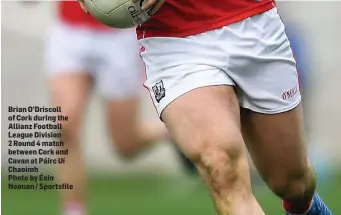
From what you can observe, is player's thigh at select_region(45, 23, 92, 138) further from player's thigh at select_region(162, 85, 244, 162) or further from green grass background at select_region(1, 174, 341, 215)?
player's thigh at select_region(162, 85, 244, 162)

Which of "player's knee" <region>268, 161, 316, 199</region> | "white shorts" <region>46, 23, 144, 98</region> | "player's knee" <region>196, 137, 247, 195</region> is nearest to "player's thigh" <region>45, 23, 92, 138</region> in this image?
"white shorts" <region>46, 23, 144, 98</region>

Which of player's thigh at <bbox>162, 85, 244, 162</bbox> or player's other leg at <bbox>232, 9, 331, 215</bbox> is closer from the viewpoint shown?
player's thigh at <bbox>162, 85, 244, 162</bbox>

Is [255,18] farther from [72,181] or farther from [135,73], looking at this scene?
[135,73]

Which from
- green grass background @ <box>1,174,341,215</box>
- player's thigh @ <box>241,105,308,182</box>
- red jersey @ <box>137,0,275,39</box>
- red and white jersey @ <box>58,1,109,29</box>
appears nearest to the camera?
red jersey @ <box>137,0,275,39</box>

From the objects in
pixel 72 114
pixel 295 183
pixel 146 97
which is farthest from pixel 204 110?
pixel 146 97

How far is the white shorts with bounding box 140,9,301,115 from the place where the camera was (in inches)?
148

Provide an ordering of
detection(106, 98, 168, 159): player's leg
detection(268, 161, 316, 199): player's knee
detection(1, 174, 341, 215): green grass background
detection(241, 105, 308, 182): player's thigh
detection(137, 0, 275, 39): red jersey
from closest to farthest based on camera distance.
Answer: detection(137, 0, 275, 39): red jersey → detection(241, 105, 308, 182): player's thigh → detection(268, 161, 316, 199): player's knee → detection(106, 98, 168, 159): player's leg → detection(1, 174, 341, 215): green grass background

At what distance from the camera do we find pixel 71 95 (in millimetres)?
5984

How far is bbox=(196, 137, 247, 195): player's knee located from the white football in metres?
0.55

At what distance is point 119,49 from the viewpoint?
6316mm

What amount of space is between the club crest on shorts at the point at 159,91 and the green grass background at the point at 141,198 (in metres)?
2.77

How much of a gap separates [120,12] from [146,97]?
4.32 meters

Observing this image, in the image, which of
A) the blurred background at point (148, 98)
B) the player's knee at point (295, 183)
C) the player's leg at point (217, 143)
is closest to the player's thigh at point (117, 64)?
the blurred background at point (148, 98)

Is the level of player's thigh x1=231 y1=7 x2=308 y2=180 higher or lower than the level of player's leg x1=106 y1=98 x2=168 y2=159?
higher
